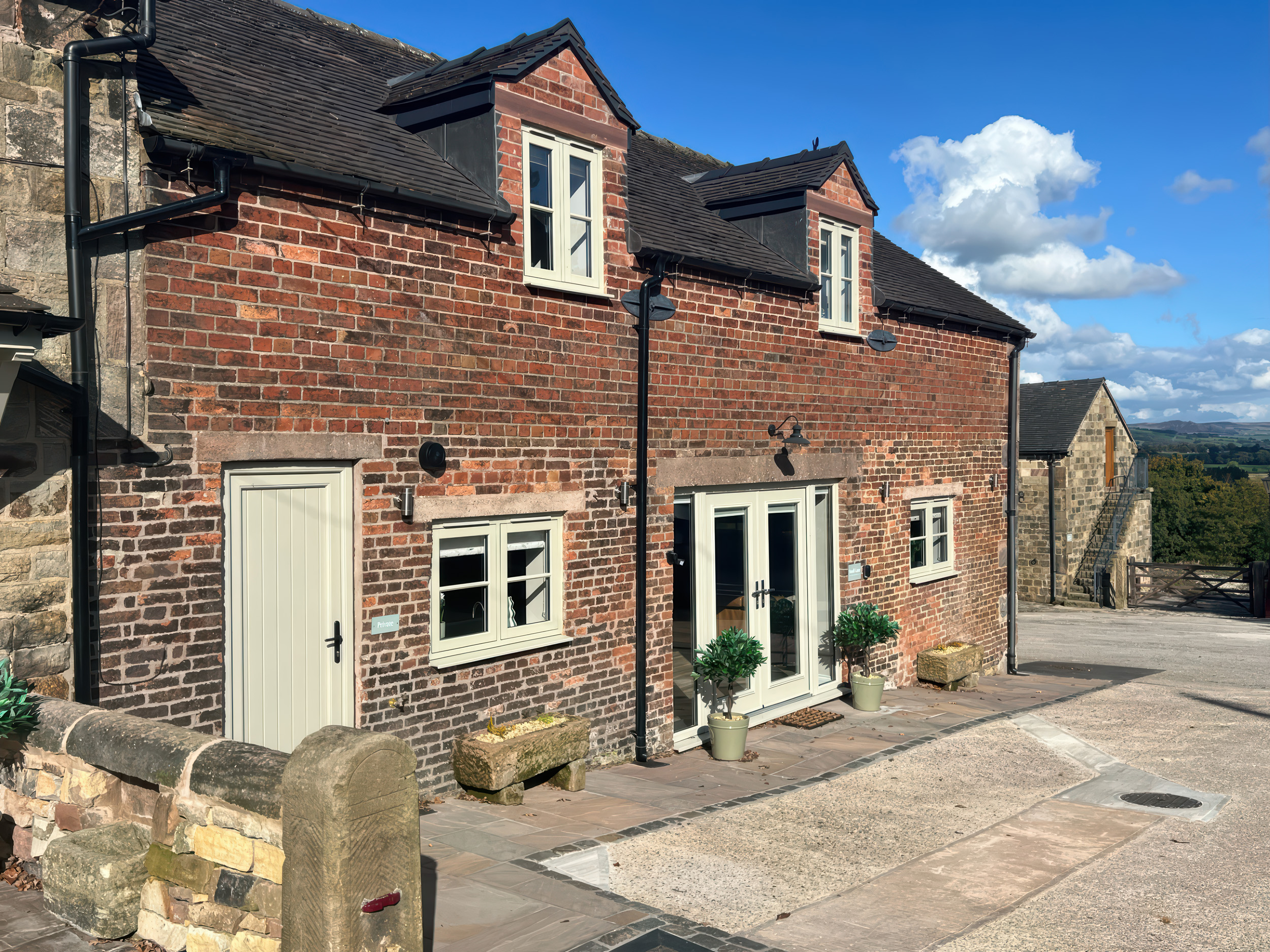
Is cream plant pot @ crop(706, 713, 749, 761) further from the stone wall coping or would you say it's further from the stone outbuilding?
the stone outbuilding

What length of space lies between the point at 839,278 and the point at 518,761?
751cm

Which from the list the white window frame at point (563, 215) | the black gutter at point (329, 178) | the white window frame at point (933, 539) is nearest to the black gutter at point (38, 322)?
the black gutter at point (329, 178)

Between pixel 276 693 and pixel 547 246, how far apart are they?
14.6 ft

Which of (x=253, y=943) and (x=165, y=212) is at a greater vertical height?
(x=165, y=212)

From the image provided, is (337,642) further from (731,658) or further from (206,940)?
(731,658)

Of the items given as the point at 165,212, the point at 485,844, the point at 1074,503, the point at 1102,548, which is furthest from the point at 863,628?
the point at 1102,548

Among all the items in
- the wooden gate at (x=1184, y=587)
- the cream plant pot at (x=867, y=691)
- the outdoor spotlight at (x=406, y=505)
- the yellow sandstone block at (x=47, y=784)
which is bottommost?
the wooden gate at (x=1184, y=587)

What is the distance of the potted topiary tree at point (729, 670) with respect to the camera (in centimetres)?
1004

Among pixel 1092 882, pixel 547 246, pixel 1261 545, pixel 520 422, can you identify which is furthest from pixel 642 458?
pixel 1261 545

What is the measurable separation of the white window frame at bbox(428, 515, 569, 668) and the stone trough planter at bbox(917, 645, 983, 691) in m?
6.76

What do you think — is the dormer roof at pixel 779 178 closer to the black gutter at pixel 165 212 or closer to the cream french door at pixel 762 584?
the cream french door at pixel 762 584

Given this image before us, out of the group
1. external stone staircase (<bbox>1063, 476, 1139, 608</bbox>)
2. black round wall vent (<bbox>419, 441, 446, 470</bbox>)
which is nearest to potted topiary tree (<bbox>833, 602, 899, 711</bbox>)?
black round wall vent (<bbox>419, 441, 446, 470</bbox>)

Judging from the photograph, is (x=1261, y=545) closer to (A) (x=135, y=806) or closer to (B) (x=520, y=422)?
(B) (x=520, y=422)

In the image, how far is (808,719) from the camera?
1164cm
